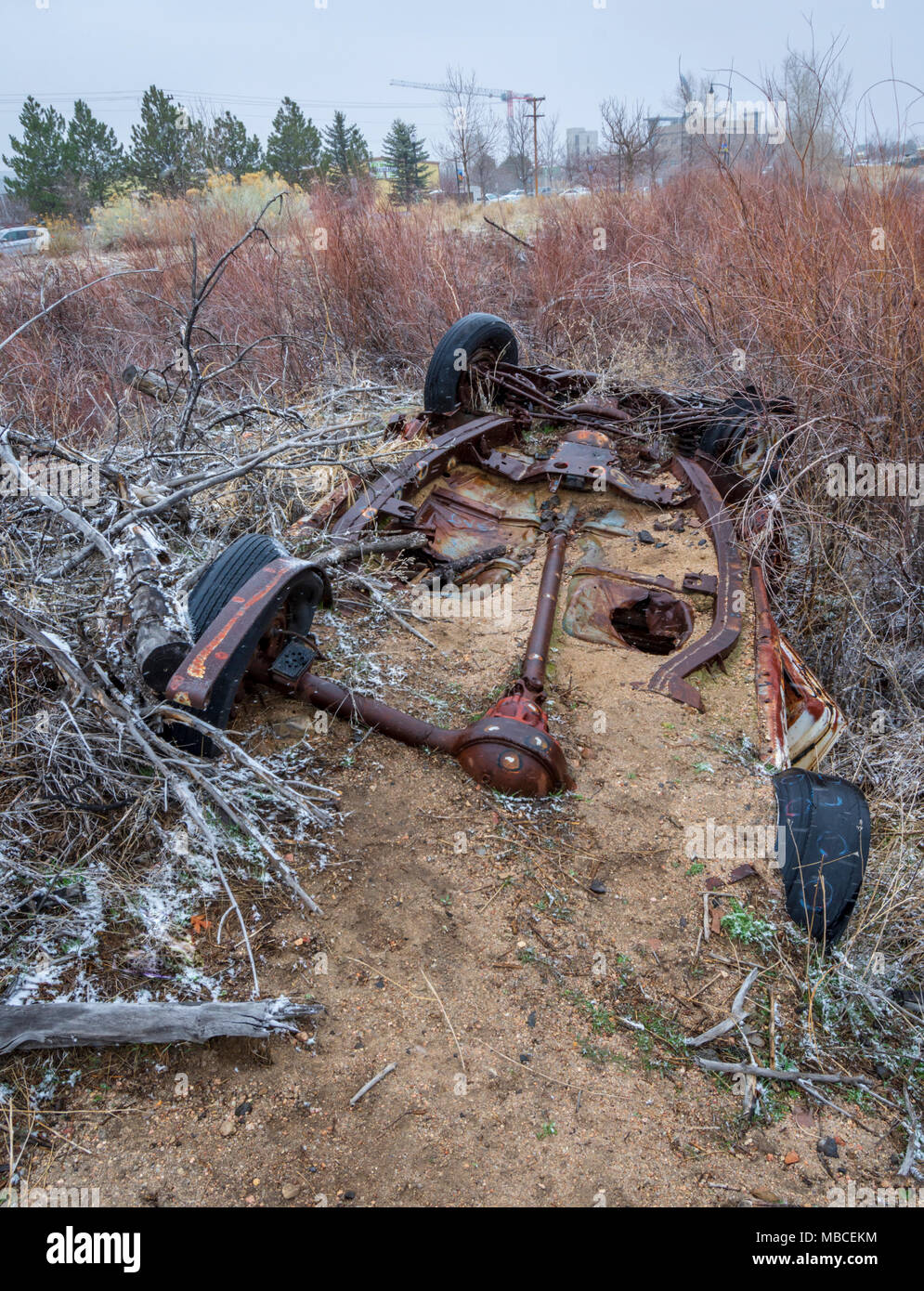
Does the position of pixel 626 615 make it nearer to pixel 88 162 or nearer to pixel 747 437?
pixel 747 437

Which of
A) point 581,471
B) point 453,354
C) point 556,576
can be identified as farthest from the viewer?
point 453,354

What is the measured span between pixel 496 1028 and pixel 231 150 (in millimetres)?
24969

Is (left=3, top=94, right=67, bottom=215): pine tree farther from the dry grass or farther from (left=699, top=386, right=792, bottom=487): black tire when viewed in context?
(left=699, top=386, right=792, bottom=487): black tire

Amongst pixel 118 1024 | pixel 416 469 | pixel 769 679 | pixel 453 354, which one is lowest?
pixel 118 1024

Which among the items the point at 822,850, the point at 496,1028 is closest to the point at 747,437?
the point at 822,850

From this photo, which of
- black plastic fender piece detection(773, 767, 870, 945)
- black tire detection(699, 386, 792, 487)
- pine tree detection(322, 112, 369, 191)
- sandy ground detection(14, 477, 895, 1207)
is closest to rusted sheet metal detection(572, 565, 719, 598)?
black tire detection(699, 386, 792, 487)

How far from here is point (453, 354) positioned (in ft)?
18.2

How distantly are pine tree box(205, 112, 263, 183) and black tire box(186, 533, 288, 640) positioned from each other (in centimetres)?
2102

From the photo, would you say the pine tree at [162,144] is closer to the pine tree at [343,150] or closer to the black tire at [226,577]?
the pine tree at [343,150]

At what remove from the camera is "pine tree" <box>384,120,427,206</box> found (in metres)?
18.7

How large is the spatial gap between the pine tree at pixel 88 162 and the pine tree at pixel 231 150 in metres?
2.64

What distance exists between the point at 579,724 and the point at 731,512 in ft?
6.63

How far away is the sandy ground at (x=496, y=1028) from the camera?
196 centimetres
